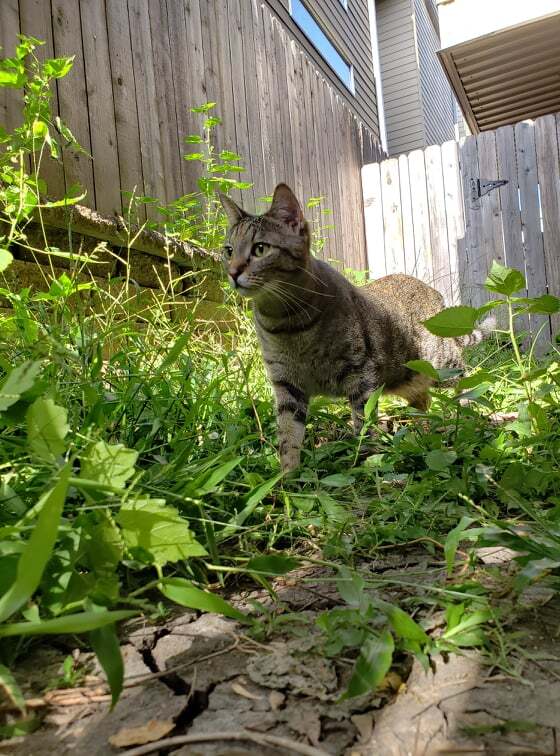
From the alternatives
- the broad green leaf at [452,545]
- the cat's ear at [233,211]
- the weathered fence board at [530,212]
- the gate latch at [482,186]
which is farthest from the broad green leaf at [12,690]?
the gate latch at [482,186]

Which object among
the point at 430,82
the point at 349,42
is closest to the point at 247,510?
the point at 349,42

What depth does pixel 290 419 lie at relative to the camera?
2.43 metres

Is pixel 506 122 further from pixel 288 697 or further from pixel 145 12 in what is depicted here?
pixel 288 697

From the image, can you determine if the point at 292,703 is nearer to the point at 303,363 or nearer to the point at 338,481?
the point at 338,481

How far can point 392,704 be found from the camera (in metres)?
0.79

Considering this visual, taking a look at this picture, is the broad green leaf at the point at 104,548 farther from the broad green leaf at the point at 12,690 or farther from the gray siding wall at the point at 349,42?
the gray siding wall at the point at 349,42

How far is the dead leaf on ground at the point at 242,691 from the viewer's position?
812mm

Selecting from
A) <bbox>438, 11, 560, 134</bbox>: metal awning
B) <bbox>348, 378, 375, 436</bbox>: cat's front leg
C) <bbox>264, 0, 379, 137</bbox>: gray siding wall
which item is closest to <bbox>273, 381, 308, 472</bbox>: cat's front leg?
<bbox>348, 378, 375, 436</bbox>: cat's front leg

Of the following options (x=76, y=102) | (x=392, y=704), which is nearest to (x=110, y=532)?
(x=392, y=704)

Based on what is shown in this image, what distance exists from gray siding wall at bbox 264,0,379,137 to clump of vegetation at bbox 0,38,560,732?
25.2 feet

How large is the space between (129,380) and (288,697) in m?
1.23

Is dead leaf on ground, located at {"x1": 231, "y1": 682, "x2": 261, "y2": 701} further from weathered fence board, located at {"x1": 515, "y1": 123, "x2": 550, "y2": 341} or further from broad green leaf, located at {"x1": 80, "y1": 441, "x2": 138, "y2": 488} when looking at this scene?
weathered fence board, located at {"x1": 515, "y1": 123, "x2": 550, "y2": 341}

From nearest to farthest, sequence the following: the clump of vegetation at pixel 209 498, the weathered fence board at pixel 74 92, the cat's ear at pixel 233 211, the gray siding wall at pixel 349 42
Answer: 1. the clump of vegetation at pixel 209 498
2. the cat's ear at pixel 233 211
3. the weathered fence board at pixel 74 92
4. the gray siding wall at pixel 349 42

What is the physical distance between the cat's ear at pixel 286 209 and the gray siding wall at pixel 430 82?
45.4 ft
